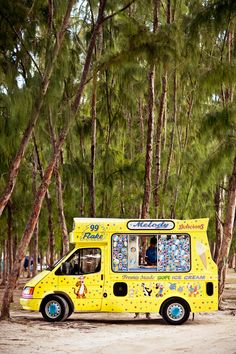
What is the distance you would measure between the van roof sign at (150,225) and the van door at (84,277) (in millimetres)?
856

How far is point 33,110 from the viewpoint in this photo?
1457cm

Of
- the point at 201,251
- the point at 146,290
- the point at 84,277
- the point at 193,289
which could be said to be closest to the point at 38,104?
A: the point at 84,277

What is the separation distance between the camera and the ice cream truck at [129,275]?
1510 cm

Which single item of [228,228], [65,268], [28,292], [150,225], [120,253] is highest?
[228,228]

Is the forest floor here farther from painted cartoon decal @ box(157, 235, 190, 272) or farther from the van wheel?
painted cartoon decal @ box(157, 235, 190, 272)

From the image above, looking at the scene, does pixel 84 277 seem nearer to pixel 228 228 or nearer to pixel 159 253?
pixel 159 253

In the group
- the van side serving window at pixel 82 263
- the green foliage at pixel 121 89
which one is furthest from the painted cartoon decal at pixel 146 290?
the green foliage at pixel 121 89

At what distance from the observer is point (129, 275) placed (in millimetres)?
15203

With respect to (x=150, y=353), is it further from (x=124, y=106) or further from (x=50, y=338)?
(x=124, y=106)

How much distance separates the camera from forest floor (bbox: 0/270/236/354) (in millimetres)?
11109

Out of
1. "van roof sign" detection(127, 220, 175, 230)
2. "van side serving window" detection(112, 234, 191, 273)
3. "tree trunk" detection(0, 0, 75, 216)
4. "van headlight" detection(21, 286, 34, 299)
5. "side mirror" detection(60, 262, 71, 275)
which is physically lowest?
"van headlight" detection(21, 286, 34, 299)

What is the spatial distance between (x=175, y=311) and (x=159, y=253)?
1.30 metres

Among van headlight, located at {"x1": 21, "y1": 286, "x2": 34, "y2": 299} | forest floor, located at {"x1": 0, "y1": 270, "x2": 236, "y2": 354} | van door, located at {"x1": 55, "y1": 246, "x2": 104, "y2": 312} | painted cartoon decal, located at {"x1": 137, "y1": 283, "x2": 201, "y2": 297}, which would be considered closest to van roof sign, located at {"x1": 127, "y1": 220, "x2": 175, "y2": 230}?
van door, located at {"x1": 55, "y1": 246, "x2": 104, "y2": 312}

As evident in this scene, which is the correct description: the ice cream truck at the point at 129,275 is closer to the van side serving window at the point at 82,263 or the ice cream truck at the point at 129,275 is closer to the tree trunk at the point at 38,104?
the van side serving window at the point at 82,263
